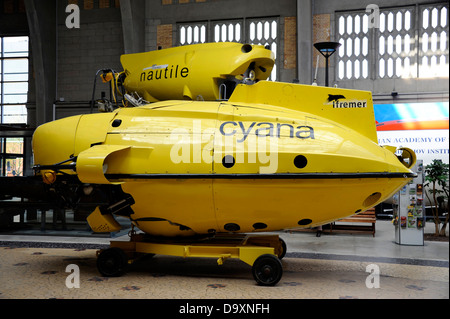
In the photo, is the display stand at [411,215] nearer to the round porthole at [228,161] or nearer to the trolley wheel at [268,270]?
the trolley wheel at [268,270]

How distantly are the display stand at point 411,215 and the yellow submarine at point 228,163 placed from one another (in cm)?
322

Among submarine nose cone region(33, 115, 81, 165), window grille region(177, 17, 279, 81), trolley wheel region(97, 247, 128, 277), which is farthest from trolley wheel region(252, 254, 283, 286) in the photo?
window grille region(177, 17, 279, 81)

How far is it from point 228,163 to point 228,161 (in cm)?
2

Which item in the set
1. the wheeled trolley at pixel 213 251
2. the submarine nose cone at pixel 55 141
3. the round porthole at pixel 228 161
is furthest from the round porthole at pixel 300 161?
the submarine nose cone at pixel 55 141

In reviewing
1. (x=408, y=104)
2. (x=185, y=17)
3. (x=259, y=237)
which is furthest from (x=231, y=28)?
(x=259, y=237)

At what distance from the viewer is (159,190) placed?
534 cm

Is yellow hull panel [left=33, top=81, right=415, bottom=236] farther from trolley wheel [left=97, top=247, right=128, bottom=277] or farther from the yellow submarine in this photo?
trolley wheel [left=97, top=247, right=128, bottom=277]

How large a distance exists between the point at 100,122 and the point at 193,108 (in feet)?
4.00

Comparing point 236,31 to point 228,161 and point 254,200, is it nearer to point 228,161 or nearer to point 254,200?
point 228,161

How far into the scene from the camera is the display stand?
832 cm

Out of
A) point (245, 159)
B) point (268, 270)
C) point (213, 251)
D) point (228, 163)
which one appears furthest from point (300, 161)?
point (213, 251)

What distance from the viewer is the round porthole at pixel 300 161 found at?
16.5ft

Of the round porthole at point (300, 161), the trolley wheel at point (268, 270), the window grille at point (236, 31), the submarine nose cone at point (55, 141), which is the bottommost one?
the trolley wheel at point (268, 270)

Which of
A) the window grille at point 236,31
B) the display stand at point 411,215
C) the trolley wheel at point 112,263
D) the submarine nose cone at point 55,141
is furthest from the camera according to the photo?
the window grille at point 236,31
